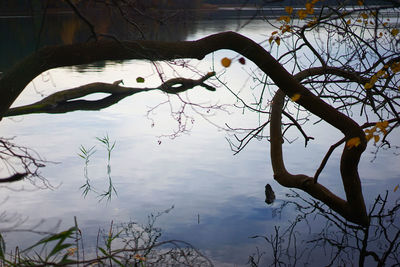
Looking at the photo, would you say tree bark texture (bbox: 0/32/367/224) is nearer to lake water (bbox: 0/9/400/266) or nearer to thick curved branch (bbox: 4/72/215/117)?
lake water (bbox: 0/9/400/266)

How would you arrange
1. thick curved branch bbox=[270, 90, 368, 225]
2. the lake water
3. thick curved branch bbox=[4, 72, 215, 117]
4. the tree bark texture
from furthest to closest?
1. thick curved branch bbox=[4, 72, 215, 117]
2. the lake water
3. thick curved branch bbox=[270, 90, 368, 225]
4. the tree bark texture

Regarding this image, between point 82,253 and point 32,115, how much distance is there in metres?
7.37

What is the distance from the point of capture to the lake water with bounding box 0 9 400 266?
226 inches

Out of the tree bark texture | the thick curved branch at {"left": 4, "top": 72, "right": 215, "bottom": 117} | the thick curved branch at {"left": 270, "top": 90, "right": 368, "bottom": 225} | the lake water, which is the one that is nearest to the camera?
the tree bark texture

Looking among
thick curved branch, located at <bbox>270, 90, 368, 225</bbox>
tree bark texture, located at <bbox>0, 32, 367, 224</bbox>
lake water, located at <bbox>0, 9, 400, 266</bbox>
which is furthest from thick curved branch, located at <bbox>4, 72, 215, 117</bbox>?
tree bark texture, located at <bbox>0, 32, 367, 224</bbox>

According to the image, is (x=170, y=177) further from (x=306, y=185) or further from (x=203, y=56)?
(x=203, y=56)

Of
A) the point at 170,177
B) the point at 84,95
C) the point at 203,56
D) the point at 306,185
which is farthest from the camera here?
the point at 84,95

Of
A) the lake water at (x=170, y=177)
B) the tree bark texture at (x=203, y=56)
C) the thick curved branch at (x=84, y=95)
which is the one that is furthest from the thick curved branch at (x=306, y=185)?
the thick curved branch at (x=84, y=95)

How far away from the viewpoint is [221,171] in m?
7.80

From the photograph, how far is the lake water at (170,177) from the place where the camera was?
5.75 m

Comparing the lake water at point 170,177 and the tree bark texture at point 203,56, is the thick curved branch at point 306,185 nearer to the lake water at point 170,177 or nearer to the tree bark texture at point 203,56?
the tree bark texture at point 203,56

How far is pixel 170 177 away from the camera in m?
7.55

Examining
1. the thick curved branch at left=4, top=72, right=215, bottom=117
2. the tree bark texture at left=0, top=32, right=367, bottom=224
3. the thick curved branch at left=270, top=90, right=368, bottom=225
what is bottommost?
the thick curved branch at left=270, top=90, right=368, bottom=225

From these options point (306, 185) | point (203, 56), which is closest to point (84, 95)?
point (306, 185)
